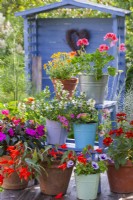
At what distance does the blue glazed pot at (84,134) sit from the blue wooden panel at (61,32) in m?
3.91

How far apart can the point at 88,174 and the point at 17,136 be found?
757mm

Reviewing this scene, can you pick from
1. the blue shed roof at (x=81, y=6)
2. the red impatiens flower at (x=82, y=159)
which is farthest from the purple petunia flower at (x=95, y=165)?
the blue shed roof at (x=81, y=6)

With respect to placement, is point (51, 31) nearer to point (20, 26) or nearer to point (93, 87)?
point (20, 26)

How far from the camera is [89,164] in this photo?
4551 mm

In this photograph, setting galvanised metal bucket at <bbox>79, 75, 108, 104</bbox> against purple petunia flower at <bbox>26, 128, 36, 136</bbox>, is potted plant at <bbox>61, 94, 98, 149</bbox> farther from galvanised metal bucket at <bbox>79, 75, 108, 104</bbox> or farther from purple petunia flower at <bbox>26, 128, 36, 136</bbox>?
purple petunia flower at <bbox>26, 128, 36, 136</bbox>

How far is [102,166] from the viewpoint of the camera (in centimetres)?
452

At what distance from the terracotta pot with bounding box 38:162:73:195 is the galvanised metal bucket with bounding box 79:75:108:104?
71 cm

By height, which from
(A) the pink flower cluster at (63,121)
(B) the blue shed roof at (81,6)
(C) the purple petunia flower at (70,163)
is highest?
(B) the blue shed roof at (81,6)

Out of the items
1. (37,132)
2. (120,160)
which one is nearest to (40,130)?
(37,132)

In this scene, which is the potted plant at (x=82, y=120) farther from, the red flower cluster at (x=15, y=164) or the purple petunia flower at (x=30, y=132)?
the red flower cluster at (x=15, y=164)

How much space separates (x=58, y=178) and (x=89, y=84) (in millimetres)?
917

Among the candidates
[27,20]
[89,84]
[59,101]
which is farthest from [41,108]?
[27,20]

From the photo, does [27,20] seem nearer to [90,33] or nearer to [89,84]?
[90,33]

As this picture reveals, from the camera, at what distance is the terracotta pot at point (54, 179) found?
4645 mm
